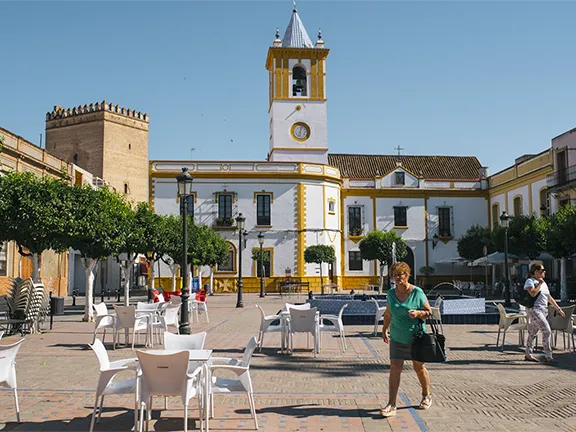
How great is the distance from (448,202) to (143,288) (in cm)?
2229

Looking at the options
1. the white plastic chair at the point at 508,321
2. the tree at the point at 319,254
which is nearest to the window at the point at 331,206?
the tree at the point at 319,254

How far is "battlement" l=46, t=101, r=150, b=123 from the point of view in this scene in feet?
176

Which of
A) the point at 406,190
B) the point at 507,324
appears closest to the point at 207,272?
the point at 406,190

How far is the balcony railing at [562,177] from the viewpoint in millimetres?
30203

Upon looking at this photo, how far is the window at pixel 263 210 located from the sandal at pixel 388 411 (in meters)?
31.3

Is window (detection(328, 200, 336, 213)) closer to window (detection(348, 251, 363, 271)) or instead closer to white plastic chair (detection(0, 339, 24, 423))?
window (detection(348, 251, 363, 271))

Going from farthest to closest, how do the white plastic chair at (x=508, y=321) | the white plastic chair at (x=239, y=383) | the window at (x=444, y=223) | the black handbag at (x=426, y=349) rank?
the window at (x=444, y=223) < the white plastic chair at (x=508, y=321) < the black handbag at (x=426, y=349) < the white plastic chair at (x=239, y=383)

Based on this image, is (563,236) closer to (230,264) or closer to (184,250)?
(184,250)

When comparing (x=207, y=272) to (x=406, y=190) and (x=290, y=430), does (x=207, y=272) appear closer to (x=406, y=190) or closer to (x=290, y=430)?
(x=406, y=190)

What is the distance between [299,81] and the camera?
41531 millimetres

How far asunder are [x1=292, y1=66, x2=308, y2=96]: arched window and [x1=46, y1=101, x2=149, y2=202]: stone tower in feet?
63.0

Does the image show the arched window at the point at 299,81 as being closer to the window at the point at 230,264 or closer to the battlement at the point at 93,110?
the window at the point at 230,264

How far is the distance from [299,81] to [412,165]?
10798 mm

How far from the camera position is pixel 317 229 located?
3756 cm
